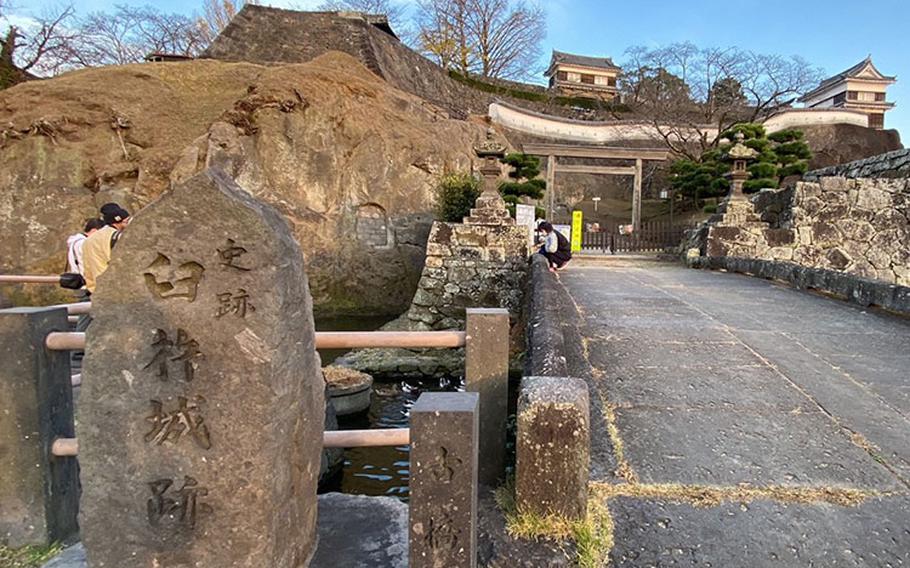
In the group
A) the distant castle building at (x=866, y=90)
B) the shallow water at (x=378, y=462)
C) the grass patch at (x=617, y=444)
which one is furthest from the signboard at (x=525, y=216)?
the distant castle building at (x=866, y=90)

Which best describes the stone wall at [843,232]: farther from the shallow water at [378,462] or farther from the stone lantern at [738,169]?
the shallow water at [378,462]

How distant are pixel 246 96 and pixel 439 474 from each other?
62.2 ft

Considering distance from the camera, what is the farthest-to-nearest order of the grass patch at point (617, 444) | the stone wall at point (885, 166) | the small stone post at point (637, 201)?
1. the small stone post at point (637, 201)
2. the stone wall at point (885, 166)
3. the grass patch at point (617, 444)

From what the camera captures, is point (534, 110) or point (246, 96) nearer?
point (246, 96)

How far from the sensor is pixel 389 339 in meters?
2.36

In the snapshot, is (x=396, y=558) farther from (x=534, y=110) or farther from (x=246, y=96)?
(x=534, y=110)

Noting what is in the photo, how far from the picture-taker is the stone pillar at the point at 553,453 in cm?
203

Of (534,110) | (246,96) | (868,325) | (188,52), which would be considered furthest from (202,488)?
(188,52)

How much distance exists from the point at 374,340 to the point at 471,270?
986 cm

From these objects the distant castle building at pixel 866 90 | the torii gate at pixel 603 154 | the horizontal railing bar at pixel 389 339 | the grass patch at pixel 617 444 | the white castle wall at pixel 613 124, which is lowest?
the grass patch at pixel 617 444

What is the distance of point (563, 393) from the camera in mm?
2090

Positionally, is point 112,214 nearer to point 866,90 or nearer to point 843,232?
point 843,232

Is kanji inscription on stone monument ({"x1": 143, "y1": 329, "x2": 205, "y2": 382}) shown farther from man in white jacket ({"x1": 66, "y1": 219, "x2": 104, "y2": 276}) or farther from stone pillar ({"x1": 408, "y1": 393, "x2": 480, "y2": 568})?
man in white jacket ({"x1": 66, "y1": 219, "x2": 104, "y2": 276})

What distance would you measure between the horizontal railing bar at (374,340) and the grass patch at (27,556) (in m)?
0.83
